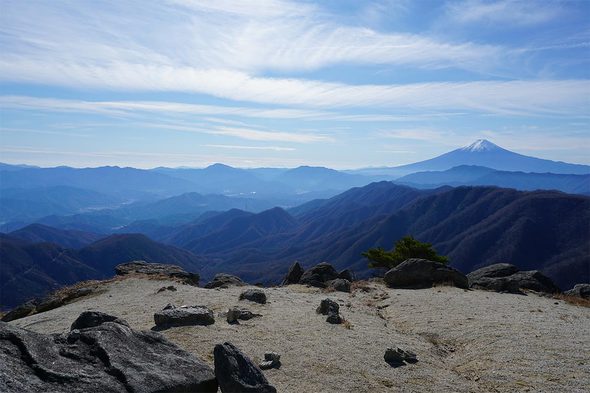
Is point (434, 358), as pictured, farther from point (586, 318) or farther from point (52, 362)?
point (52, 362)

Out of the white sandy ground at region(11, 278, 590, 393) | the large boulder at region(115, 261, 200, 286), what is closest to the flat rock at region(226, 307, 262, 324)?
the white sandy ground at region(11, 278, 590, 393)

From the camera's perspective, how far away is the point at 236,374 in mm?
11078

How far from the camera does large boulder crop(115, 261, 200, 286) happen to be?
34750mm

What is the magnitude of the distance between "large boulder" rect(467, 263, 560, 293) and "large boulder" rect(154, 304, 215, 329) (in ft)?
69.5

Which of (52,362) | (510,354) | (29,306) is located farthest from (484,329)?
(29,306)

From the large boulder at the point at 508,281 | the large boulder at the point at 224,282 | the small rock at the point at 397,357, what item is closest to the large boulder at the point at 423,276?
the large boulder at the point at 508,281

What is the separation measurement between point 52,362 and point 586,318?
22.9 m

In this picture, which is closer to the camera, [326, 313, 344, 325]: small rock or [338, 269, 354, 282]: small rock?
[326, 313, 344, 325]: small rock

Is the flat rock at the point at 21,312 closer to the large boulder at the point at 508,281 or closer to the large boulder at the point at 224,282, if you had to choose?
the large boulder at the point at 224,282

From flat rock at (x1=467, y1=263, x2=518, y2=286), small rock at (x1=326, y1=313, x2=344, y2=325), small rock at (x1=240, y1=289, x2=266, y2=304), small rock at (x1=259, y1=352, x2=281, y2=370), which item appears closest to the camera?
small rock at (x1=259, y1=352, x2=281, y2=370)

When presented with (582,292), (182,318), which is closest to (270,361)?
(182,318)

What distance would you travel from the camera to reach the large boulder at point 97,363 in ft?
28.1

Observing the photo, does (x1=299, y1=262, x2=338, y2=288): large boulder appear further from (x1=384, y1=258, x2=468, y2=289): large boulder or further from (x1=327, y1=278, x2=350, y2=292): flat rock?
(x1=384, y1=258, x2=468, y2=289): large boulder

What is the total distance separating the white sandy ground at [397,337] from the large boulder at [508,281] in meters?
3.11
